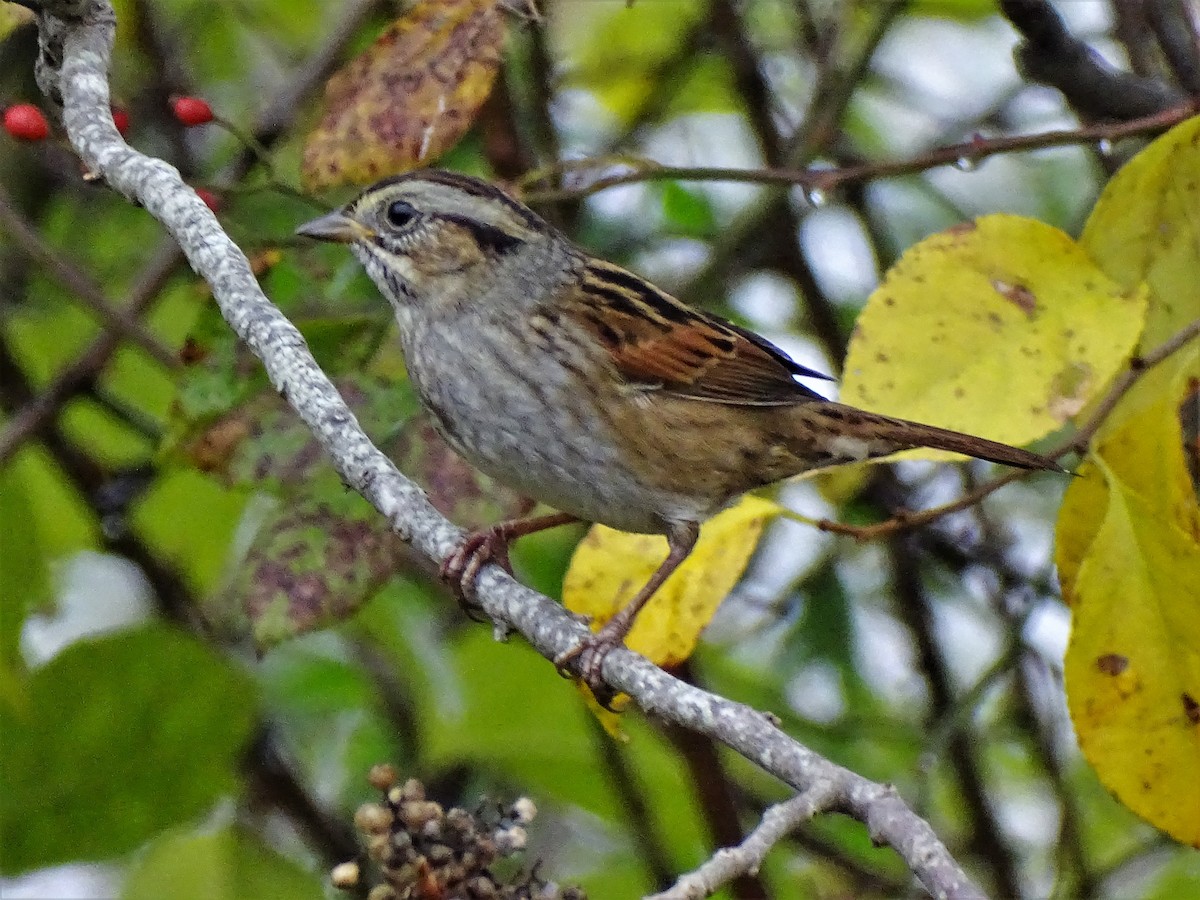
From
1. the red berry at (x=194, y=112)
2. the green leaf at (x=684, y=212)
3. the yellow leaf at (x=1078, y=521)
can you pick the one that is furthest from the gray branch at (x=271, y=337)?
the green leaf at (x=684, y=212)

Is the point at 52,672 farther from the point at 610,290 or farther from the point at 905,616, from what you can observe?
the point at 905,616

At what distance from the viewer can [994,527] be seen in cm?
371

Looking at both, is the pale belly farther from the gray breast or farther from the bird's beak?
the bird's beak

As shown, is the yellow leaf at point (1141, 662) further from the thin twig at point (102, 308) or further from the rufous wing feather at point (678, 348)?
the thin twig at point (102, 308)

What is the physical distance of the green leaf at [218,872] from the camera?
299 cm

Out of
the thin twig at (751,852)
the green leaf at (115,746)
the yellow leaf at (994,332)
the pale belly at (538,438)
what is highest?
the yellow leaf at (994,332)

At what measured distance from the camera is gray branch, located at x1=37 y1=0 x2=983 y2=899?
74.0 inches

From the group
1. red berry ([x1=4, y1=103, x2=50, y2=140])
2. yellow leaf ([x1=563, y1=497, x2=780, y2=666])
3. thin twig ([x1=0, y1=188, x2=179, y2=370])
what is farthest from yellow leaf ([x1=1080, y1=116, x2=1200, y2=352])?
thin twig ([x1=0, y1=188, x2=179, y2=370])

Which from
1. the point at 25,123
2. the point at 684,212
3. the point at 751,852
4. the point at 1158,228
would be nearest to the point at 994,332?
the point at 1158,228

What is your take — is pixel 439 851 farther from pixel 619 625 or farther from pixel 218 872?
pixel 218 872

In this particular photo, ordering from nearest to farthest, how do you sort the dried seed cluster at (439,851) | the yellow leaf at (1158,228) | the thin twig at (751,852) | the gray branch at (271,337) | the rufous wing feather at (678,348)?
the thin twig at (751,852) < the dried seed cluster at (439,851) < the gray branch at (271,337) < the yellow leaf at (1158,228) < the rufous wing feather at (678,348)

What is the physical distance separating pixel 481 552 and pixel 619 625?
273 mm

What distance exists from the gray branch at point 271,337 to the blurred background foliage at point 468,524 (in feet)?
1.16

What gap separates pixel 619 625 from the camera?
7.45 ft
